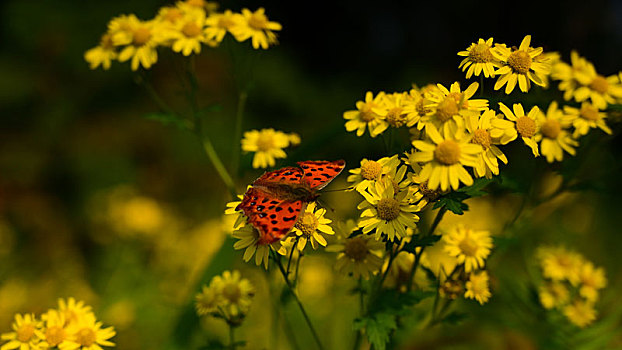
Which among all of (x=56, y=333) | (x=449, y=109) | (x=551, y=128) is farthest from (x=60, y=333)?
(x=551, y=128)

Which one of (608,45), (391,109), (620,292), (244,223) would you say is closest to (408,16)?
(608,45)

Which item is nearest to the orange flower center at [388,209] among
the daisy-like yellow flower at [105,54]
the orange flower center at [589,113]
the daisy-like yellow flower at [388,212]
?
the daisy-like yellow flower at [388,212]

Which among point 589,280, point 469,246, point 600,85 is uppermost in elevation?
point 600,85

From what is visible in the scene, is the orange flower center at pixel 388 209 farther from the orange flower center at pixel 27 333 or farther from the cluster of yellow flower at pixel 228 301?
the orange flower center at pixel 27 333

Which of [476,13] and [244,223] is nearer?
[244,223]

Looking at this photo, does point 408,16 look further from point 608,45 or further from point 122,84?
point 122,84

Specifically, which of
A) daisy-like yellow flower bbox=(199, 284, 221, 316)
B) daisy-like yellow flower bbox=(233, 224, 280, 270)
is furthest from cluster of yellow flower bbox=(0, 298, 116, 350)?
→ daisy-like yellow flower bbox=(233, 224, 280, 270)

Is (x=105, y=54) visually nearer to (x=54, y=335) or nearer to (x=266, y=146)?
(x=266, y=146)
